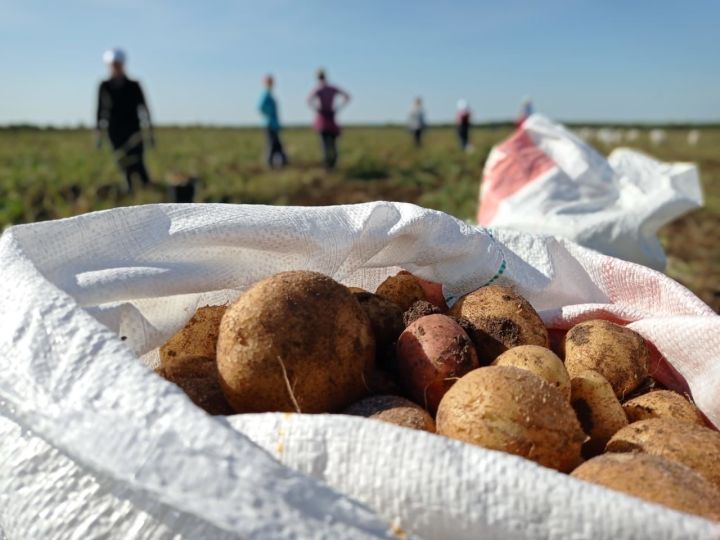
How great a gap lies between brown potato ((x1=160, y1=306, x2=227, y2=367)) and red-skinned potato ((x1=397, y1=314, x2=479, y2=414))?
62 centimetres

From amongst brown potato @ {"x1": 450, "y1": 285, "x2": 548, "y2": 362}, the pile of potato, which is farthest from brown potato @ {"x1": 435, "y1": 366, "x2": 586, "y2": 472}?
brown potato @ {"x1": 450, "y1": 285, "x2": 548, "y2": 362}

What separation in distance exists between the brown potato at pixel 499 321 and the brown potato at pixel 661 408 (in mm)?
319

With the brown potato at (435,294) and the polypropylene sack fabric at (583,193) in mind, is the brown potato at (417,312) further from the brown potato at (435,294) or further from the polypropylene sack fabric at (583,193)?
the polypropylene sack fabric at (583,193)

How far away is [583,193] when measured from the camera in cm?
392

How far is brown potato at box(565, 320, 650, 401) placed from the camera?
6.39 feet

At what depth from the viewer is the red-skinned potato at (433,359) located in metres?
1.74

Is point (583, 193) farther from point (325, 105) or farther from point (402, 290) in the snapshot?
point (325, 105)

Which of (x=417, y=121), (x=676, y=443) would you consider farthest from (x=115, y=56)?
(x=417, y=121)

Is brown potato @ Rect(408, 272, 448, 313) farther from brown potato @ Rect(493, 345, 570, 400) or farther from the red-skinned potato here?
brown potato @ Rect(493, 345, 570, 400)

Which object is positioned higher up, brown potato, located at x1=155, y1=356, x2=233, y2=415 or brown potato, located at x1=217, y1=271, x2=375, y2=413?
brown potato, located at x1=217, y1=271, x2=375, y2=413

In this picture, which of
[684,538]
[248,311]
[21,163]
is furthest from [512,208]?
[21,163]

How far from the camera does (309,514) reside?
1.14 m

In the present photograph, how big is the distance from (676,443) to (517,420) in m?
0.39

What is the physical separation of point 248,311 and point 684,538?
107 centimetres
